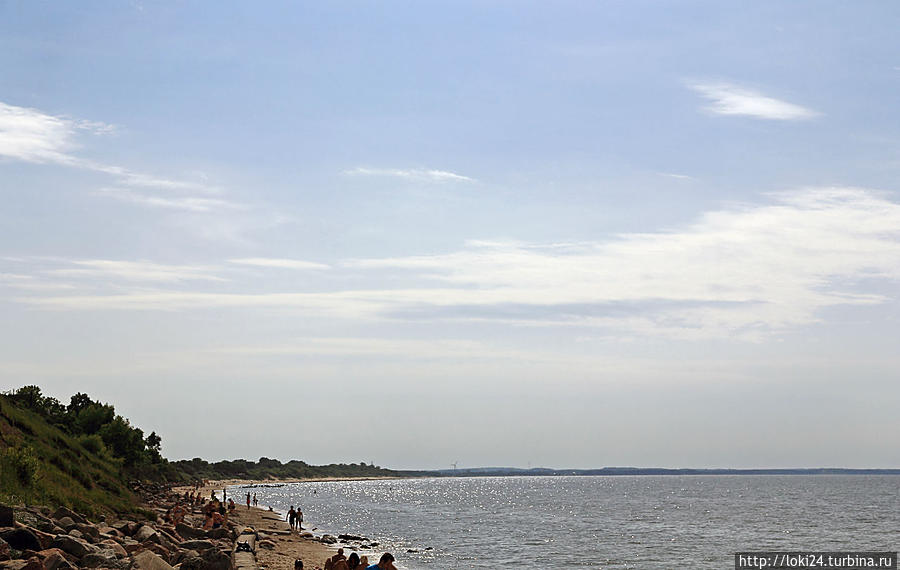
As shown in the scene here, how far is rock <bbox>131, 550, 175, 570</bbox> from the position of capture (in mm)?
22178

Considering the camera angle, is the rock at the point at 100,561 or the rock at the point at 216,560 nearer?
the rock at the point at 100,561

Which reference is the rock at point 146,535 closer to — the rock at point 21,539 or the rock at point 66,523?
the rock at point 66,523

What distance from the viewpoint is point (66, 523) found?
92.1 feet

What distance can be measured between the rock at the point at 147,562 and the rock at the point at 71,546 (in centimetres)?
145

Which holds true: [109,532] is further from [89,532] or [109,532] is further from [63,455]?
[63,455]

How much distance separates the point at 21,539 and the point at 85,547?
179 centimetres

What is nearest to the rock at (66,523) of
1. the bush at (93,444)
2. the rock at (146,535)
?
the rock at (146,535)

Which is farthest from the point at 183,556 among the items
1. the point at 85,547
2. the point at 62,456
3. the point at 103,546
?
the point at 62,456

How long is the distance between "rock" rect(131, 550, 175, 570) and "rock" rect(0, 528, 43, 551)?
2.55 meters

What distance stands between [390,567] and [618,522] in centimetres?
6657

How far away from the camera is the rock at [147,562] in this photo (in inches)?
873

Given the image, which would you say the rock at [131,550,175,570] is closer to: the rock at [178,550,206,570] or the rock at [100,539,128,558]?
the rock at [100,539,128,558]

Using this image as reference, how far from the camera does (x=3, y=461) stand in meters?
33.2

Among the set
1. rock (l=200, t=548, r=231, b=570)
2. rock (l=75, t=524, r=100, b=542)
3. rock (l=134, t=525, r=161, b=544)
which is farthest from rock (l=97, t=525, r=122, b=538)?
rock (l=200, t=548, r=231, b=570)
